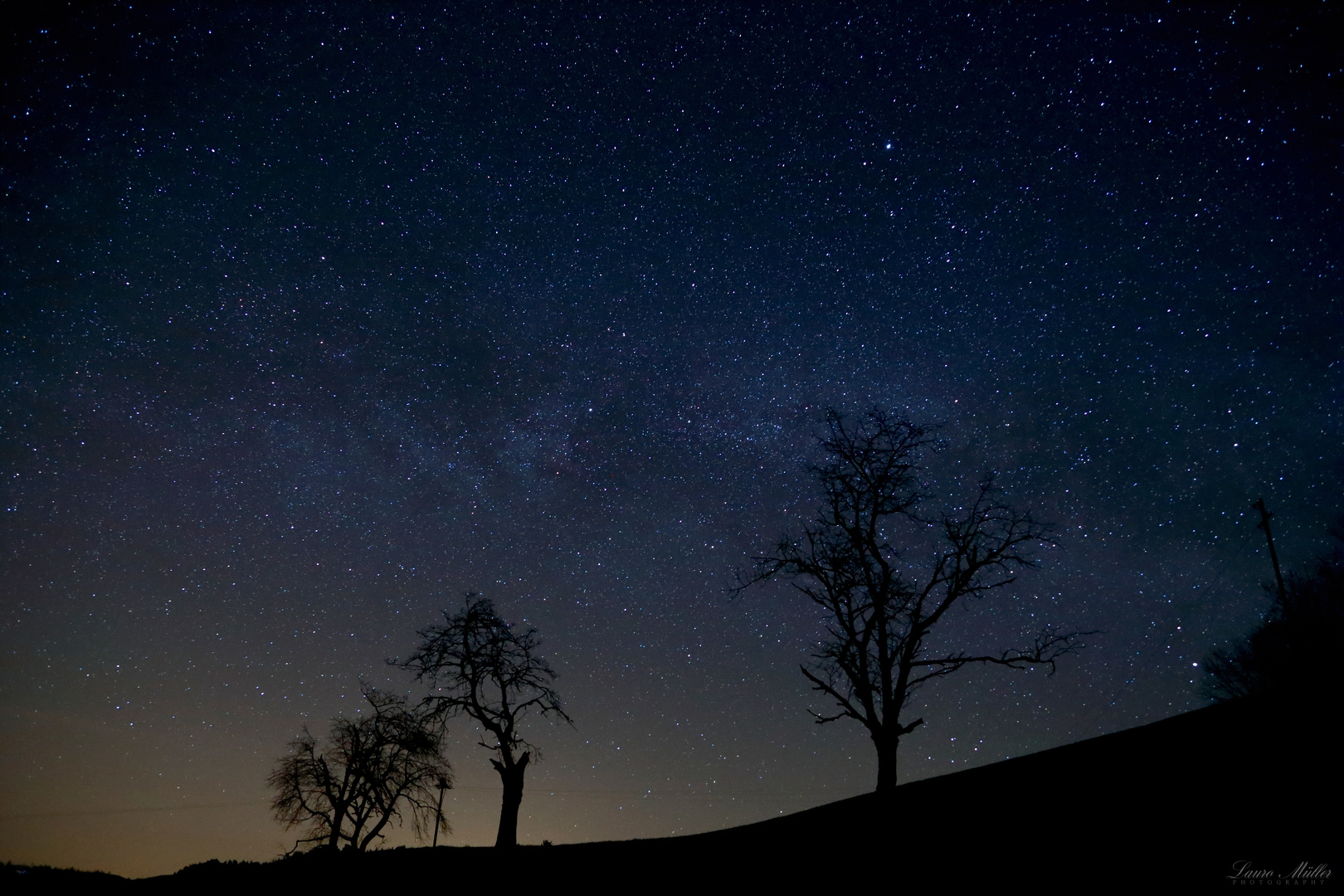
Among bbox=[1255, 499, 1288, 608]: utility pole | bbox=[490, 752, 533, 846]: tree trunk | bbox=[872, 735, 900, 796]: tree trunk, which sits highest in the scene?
bbox=[1255, 499, 1288, 608]: utility pole

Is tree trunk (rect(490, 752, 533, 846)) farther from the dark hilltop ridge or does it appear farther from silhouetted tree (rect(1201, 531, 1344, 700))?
silhouetted tree (rect(1201, 531, 1344, 700))

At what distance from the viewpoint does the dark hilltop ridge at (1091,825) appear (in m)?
5.59

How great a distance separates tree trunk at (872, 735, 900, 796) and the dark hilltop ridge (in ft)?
13.0

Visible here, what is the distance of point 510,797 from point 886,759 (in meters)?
11.6

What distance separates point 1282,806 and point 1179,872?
1191mm

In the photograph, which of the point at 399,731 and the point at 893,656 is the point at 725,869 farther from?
the point at 399,731

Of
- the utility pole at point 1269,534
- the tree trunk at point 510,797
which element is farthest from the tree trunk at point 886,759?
the utility pole at point 1269,534

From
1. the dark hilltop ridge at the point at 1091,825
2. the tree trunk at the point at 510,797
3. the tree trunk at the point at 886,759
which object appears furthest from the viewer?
the tree trunk at the point at 510,797

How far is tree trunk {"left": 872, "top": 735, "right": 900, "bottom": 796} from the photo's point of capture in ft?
52.7

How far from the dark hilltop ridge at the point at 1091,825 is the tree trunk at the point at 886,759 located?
3.97m

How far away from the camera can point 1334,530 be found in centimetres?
3123

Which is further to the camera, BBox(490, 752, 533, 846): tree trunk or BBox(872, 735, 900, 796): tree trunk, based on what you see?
BBox(490, 752, 533, 846): tree trunk

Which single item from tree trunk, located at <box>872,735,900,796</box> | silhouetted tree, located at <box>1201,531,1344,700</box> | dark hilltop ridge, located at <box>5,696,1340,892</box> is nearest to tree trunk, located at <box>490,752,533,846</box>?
dark hilltop ridge, located at <box>5,696,1340,892</box>

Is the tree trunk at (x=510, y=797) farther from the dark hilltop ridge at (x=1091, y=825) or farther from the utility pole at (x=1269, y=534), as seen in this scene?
the utility pole at (x=1269, y=534)
